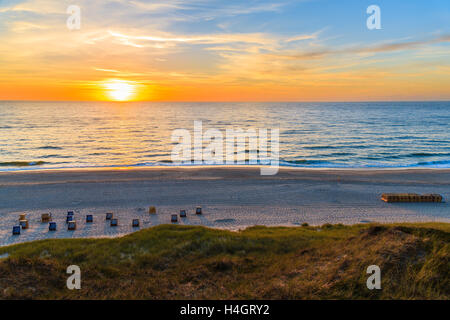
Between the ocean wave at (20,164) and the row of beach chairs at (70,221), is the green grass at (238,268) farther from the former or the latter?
the ocean wave at (20,164)

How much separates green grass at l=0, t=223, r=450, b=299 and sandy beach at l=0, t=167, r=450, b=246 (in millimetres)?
4914

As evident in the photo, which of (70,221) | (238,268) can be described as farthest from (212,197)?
(238,268)

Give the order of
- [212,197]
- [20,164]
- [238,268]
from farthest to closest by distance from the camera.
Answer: [20,164] < [212,197] < [238,268]

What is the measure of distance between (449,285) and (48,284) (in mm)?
10133

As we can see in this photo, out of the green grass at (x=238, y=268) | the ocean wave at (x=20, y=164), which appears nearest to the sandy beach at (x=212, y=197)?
the green grass at (x=238, y=268)

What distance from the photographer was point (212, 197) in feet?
74.2

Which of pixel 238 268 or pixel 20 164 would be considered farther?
pixel 20 164

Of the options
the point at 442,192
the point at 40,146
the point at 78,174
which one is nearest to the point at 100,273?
the point at 78,174

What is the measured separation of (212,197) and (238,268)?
13202 mm

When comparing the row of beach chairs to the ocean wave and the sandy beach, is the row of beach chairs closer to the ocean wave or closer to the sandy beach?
the sandy beach

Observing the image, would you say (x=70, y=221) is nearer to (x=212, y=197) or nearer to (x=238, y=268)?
(x=212, y=197)

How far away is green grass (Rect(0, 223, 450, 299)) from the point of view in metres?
7.48

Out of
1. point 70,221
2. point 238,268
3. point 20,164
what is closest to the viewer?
point 238,268

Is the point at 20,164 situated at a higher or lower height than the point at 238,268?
higher
